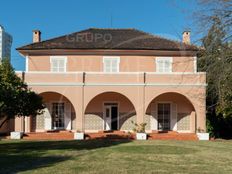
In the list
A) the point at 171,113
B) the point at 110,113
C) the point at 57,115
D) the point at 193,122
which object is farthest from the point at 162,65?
the point at 57,115

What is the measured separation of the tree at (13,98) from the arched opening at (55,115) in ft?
34.3

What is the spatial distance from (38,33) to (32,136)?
387 inches

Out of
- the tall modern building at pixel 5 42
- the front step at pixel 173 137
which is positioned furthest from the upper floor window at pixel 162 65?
the tall modern building at pixel 5 42

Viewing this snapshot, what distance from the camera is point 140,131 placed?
28.0 metres

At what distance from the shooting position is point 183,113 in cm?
3069

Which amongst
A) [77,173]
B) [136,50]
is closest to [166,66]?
[136,50]

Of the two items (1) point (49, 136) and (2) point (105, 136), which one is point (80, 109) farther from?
(1) point (49, 136)

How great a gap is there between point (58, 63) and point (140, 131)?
8.05 meters

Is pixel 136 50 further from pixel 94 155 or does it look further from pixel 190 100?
pixel 94 155

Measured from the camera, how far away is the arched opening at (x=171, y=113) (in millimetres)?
30516

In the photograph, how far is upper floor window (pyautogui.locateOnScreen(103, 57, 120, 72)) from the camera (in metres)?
30.5

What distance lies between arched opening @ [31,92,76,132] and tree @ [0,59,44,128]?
10455 millimetres

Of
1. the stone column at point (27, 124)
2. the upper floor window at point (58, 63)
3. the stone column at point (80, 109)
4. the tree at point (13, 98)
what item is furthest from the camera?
the upper floor window at point (58, 63)

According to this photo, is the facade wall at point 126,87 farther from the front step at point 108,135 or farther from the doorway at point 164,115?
the doorway at point 164,115
